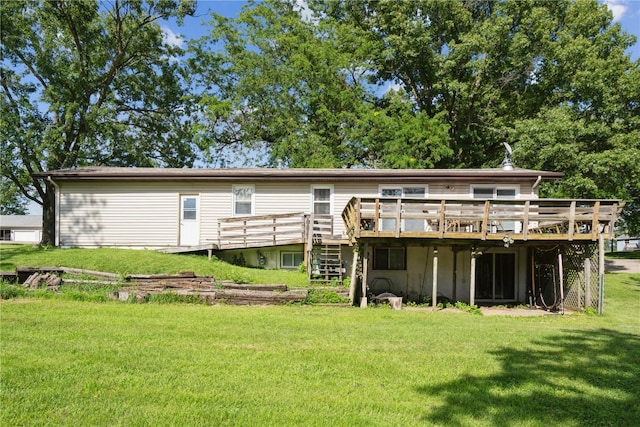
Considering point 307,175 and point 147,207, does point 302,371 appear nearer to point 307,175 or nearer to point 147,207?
point 307,175

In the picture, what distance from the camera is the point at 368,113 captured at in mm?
25312

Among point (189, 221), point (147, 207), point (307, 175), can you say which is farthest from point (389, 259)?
point (147, 207)

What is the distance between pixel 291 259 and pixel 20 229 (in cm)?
5881

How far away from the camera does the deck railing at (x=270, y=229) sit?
15.5 meters

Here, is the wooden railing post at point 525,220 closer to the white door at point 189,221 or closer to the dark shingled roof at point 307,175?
the dark shingled roof at point 307,175

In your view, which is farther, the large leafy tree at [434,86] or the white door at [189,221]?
the large leafy tree at [434,86]

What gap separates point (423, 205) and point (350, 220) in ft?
7.05

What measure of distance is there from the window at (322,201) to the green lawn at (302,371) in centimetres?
761

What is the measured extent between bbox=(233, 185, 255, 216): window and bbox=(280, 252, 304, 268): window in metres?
2.15

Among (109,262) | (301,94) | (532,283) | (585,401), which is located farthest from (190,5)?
(585,401)

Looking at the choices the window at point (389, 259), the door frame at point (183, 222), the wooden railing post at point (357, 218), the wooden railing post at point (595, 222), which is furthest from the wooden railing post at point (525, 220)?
the door frame at point (183, 222)

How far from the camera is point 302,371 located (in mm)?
5504

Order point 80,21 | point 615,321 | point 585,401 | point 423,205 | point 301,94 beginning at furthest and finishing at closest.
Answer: point 301,94
point 80,21
point 423,205
point 615,321
point 585,401

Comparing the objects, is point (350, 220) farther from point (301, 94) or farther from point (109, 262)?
point (301, 94)
